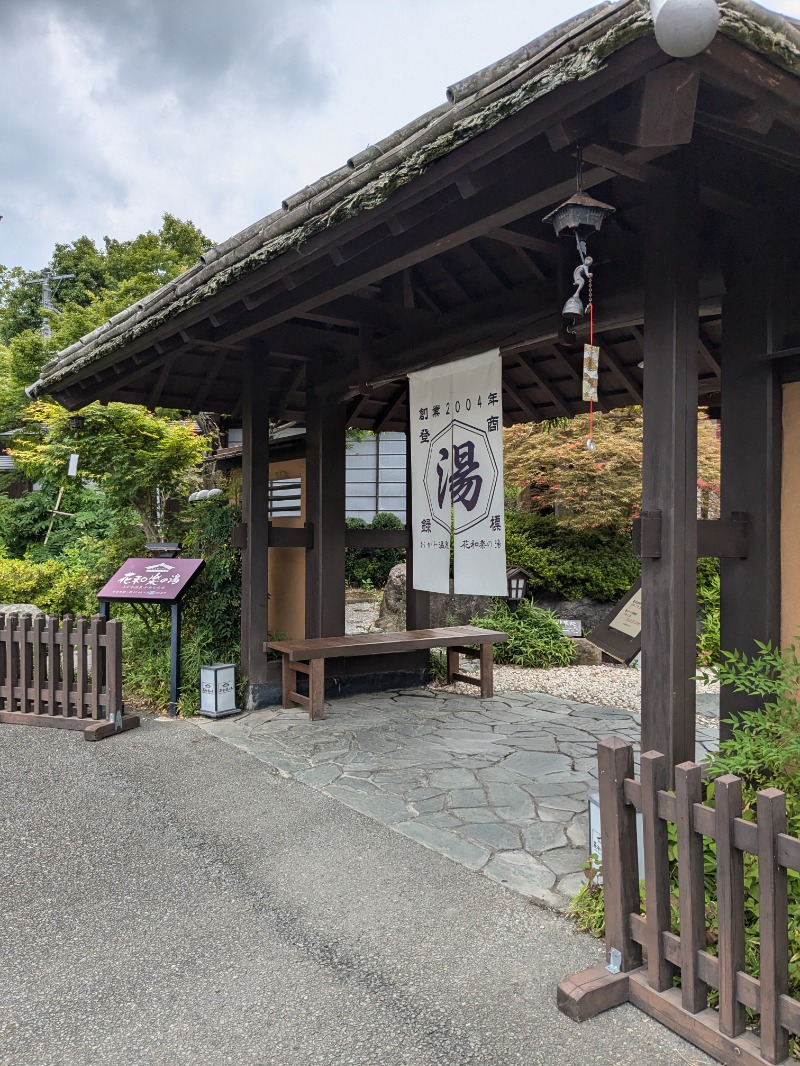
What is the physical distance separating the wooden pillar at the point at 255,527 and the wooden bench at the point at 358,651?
0.68 ft

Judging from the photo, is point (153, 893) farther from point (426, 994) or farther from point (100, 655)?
point (100, 655)

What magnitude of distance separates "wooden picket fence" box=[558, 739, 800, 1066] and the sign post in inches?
203

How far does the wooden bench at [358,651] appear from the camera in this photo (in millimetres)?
6539

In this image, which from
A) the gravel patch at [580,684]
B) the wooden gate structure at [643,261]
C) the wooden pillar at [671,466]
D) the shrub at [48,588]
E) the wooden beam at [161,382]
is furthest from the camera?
the shrub at [48,588]

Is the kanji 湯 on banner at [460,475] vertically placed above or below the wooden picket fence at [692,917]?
above

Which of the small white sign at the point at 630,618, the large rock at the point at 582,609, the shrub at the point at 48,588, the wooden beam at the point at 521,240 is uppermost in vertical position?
the wooden beam at the point at 521,240

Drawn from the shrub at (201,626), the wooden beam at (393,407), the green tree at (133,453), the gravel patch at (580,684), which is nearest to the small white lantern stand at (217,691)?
the shrub at (201,626)

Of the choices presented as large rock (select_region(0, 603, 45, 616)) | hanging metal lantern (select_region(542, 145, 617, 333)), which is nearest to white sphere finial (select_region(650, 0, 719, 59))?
hanging metal lantern (select_region(542, 145, 617, 333))

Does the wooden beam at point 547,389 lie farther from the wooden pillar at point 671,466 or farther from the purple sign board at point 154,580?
the purple sign board at point 154,580

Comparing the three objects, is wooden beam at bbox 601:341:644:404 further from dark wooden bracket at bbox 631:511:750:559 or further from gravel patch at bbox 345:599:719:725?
dark wooden bracket at bbox 631:511:750:559

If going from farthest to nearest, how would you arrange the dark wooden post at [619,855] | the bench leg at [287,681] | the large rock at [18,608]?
the large rock at [18,608]
the bench leg at [287,681]
the dark wooden post at [619,855]

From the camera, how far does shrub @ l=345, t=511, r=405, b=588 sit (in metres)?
16.6

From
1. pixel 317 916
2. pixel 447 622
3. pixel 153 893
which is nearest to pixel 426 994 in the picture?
pixel 317 916

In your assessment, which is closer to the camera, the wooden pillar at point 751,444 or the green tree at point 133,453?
the wooden pillar at point 751,444
